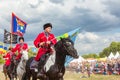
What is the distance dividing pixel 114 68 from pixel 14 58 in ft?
53.9

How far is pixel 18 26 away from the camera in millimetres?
21672

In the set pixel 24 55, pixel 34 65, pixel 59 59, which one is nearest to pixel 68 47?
pixel 59 59

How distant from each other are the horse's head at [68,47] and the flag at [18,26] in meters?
11.0

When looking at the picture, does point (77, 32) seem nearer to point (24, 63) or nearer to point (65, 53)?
point (24, 63)

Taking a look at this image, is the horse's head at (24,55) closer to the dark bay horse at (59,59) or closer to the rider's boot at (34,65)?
the rider's boot at (34,65)

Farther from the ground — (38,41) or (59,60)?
(38,41)

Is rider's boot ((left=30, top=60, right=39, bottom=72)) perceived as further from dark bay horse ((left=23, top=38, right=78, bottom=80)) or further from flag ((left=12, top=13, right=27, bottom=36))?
flag ((left=12, top=13, right=27, bottom=36))

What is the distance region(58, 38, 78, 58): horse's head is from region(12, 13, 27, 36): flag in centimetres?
1105

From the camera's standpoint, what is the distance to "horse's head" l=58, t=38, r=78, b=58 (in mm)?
9970

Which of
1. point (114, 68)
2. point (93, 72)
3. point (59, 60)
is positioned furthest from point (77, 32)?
point (93, 72)

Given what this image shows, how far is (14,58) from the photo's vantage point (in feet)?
61.2

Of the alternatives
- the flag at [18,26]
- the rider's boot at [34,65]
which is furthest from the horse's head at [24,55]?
the flag at [18,26]

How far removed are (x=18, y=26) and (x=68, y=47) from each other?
11.9 metres

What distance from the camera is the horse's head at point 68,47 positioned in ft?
32.7
